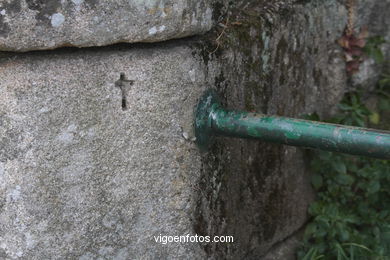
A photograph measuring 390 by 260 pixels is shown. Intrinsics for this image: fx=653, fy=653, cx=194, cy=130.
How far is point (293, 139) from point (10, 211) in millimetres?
631

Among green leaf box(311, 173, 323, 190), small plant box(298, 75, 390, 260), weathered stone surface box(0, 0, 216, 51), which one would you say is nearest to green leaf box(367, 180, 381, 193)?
small plant box(298, 75, 390, 260)

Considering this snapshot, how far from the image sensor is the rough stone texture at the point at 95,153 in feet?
4.42

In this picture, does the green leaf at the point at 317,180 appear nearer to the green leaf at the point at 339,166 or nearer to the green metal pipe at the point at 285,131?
the green leaf at the point at 339,166

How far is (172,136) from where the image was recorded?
1482mm

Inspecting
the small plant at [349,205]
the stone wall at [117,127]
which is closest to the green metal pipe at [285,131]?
the stone wall at [117,127]

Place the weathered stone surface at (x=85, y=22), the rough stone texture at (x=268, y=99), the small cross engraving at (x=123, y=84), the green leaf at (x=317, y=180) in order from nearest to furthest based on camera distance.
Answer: the weathered stone surface at (x=85, y=22) < the small cross engraving at (x=123, y=84) < the rough stone texture at (x=268, y=99) < the green leaf at (x=317, y=180)

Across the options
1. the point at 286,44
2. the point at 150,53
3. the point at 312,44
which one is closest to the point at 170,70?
the point at 150,53

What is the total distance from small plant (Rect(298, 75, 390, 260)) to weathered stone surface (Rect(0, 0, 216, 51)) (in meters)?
0.85

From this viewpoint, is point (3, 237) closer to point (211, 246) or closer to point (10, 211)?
point (10, 211)

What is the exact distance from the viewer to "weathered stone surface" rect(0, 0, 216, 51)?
128cm

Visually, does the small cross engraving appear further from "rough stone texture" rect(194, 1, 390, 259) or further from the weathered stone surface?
"rough stone texture" rect(194, 1, 390, 259)

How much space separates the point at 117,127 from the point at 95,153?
0.07 metres

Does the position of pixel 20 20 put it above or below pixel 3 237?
above

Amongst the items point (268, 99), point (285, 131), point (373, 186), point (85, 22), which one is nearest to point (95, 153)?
point (85, 22)
